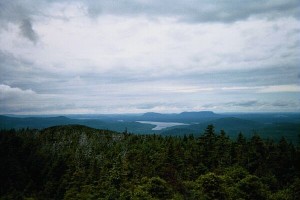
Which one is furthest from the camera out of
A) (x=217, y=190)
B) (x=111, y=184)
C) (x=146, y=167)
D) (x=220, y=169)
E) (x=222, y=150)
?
(x=222, y=150)

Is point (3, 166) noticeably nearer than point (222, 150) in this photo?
No

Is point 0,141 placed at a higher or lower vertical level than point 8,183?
higher

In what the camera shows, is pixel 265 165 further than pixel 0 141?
No

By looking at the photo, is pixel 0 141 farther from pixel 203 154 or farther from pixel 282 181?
pixel 282 181

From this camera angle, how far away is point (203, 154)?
77500mm

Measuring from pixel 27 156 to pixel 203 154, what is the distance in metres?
77.8

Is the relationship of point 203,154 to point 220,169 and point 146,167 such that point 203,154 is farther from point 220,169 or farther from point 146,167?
point 146,167

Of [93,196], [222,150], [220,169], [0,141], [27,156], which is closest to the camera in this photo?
[93,196]

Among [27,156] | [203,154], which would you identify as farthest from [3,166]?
[203,154]

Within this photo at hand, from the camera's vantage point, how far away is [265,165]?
67688mm

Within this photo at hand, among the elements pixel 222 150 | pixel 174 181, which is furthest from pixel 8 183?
pixel 222 150

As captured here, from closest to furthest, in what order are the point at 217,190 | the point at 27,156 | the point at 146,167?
1. the point at 217,190
2. the point at 146,167
3. the point at 27,156

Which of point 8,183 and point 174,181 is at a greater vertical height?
point 174,181

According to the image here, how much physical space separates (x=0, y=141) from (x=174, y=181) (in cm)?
9919
